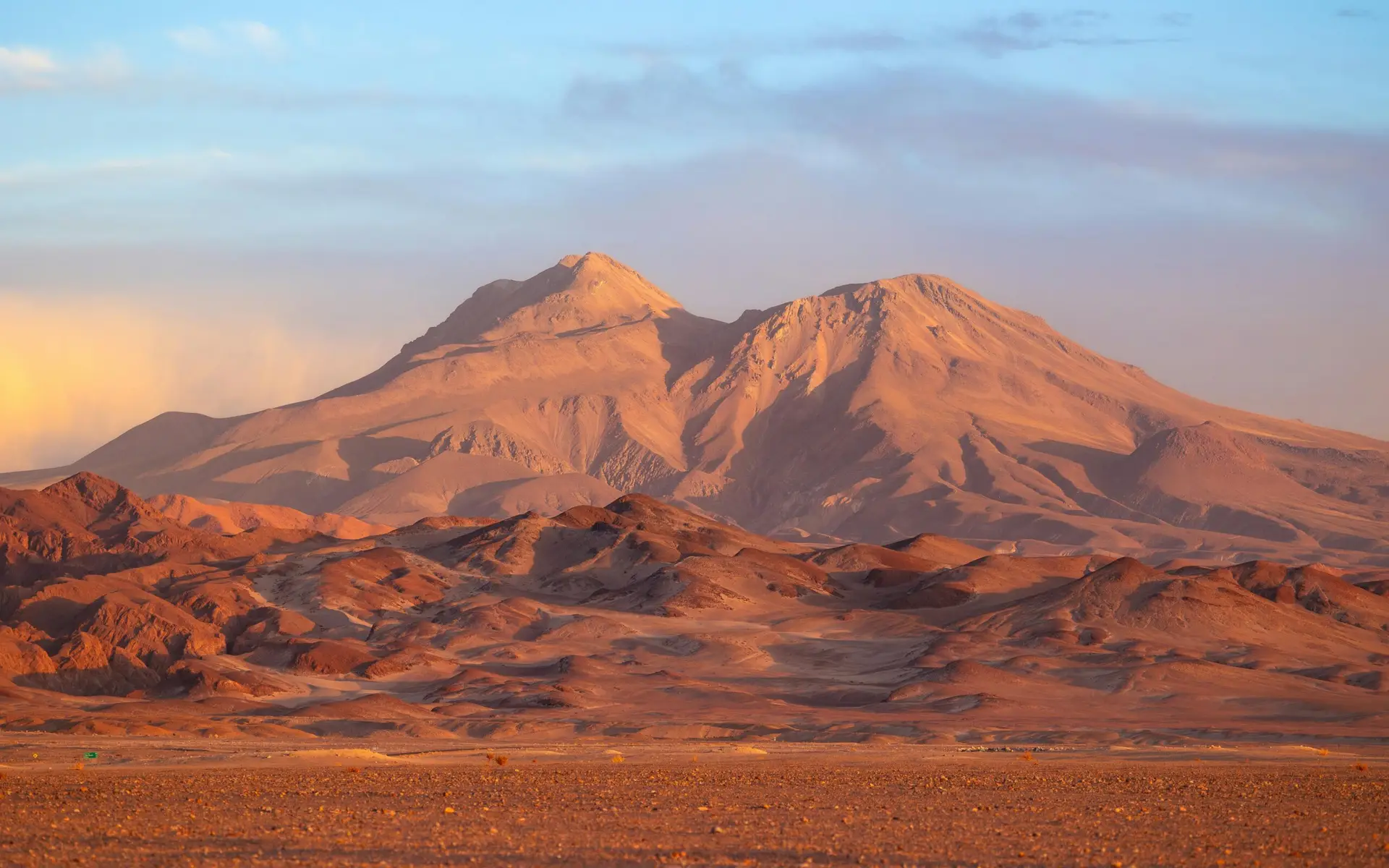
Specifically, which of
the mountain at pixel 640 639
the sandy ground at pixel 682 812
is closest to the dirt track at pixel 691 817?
the sandy ground at pixel 682 812

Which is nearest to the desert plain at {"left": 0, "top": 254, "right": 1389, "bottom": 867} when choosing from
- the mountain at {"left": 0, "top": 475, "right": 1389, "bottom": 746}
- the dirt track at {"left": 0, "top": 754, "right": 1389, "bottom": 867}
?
the dirt track at {"left": 0, "top": 754, "right": 1389, "bottom": 867}

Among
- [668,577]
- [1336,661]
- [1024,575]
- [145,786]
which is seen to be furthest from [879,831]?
[1024,575]

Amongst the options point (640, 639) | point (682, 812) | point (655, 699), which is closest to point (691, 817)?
point (682, 812)

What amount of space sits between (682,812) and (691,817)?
90 centimetres

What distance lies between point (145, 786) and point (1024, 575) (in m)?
105

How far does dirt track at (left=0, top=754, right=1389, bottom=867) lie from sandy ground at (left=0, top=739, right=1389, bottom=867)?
8cm

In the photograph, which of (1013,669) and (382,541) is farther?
(382,541)

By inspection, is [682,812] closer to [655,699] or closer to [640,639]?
[655,699]

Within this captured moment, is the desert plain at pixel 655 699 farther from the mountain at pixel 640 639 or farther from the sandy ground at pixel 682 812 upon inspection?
the mountain at pixel 640 639

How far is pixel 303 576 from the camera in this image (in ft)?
396

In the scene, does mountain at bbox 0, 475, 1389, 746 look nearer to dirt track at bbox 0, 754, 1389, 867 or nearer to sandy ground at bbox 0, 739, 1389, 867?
sandy ground at bbox 0, 739, 1389, 867

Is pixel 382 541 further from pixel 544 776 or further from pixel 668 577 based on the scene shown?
pixel 544 776

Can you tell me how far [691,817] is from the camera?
29.2 meters

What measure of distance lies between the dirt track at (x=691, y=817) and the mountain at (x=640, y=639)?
1117 inches
